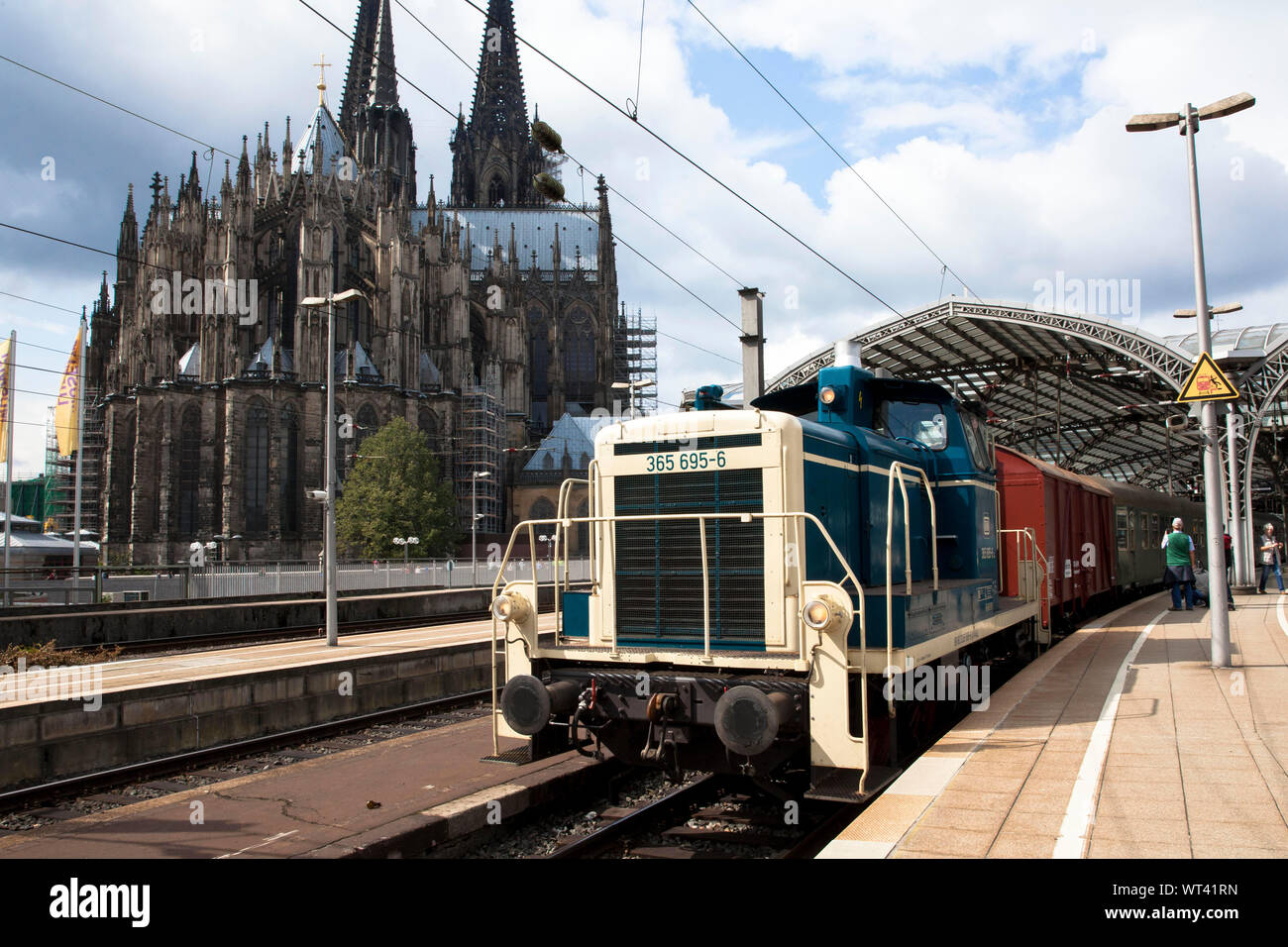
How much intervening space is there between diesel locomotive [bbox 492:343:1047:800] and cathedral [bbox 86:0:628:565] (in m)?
42.1

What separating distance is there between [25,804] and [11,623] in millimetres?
10721

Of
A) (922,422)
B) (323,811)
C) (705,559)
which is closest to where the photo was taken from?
(705,559)

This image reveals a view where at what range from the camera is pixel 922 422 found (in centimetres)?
886

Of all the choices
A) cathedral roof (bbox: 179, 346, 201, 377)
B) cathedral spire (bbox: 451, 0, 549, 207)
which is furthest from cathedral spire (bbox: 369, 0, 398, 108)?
cathedral roof (bbox: 179, 346, 201, 377)

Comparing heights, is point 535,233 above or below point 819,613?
above

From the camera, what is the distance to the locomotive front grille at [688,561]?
20.2 feet

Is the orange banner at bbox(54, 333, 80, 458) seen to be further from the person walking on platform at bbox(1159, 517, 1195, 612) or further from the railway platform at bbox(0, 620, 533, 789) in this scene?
the person walking on platform at bbox(1159, 517, 1195, 612)

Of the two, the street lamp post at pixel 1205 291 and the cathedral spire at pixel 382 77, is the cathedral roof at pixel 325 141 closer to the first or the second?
the cathedral spire at pixel 382 77

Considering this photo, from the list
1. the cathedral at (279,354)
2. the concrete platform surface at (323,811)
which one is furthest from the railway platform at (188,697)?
the cathedral at (279,354)

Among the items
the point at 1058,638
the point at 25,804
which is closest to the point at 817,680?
the point at 25,804

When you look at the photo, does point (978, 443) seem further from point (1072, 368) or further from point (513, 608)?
point (1072, 368)

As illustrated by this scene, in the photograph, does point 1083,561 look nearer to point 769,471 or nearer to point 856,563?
point 856,563

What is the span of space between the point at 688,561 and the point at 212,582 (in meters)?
23.2

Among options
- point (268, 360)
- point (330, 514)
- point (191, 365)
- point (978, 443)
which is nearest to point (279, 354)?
point (268, 360)
